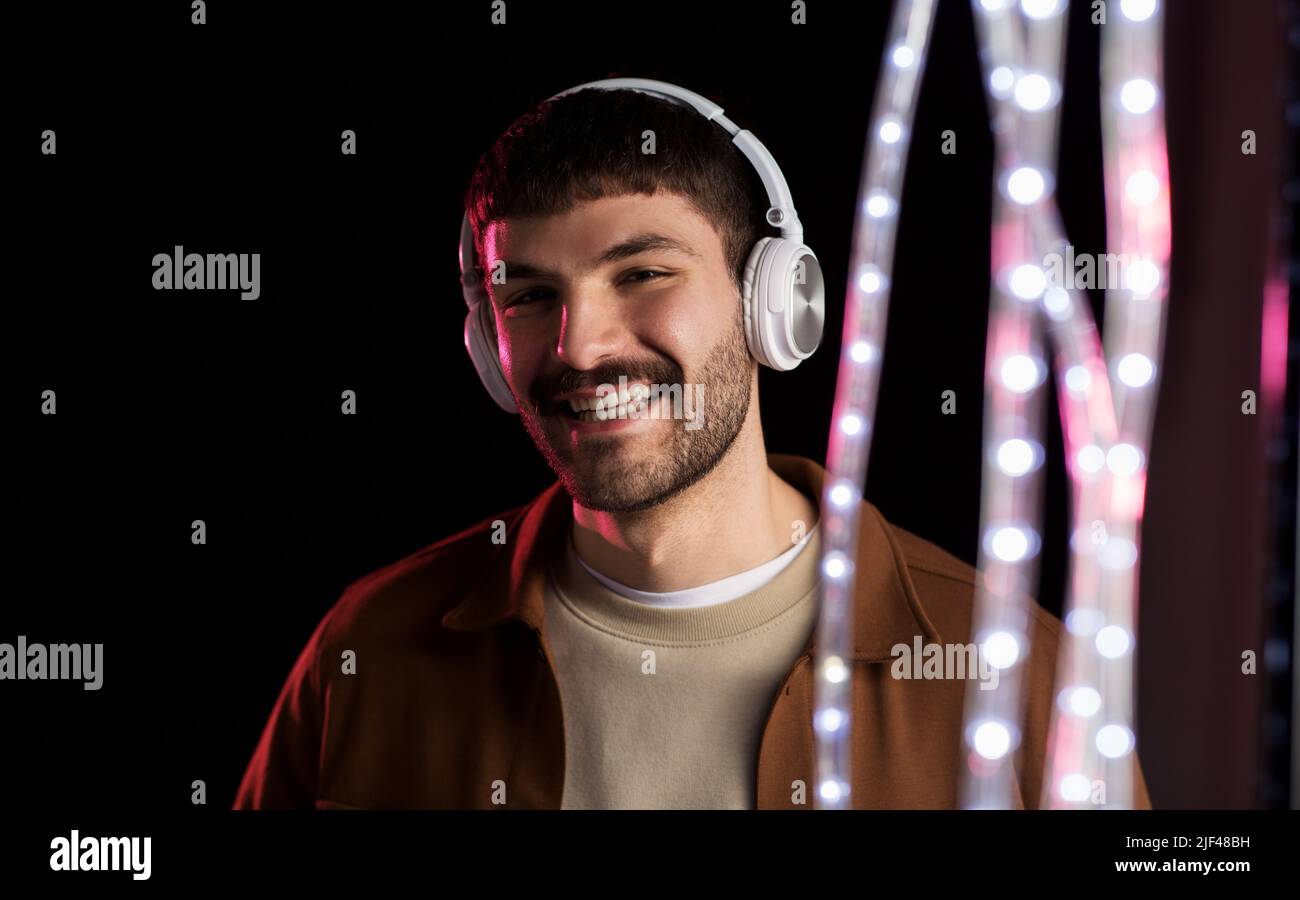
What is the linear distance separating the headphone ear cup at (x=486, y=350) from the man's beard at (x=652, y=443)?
0.05 m

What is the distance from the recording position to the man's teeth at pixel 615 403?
154 centimetres

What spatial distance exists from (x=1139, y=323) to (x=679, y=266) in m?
0.62

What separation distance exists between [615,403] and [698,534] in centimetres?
24

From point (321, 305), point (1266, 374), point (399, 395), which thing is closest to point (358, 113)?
point (321, 305)

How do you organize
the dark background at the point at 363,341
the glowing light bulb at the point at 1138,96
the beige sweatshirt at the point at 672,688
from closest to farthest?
the glowing light bulb at the point at 1138,96 < the beige sweatshirt at the point at 672,688 < the dark background at the point at 363,341

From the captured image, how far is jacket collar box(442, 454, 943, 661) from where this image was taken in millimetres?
1557

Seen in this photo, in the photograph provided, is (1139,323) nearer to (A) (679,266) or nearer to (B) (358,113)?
(A) (679,266)

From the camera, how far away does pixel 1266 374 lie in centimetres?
170
